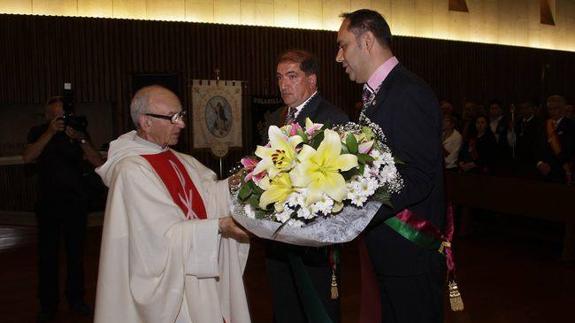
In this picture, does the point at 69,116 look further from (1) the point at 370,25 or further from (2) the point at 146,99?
(1) the point at 370,25

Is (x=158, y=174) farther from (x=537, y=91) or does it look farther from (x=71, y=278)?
(x=537, y=91)

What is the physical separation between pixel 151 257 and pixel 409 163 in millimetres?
1190

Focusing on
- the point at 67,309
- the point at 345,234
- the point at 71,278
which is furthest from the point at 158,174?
the point at 67,309

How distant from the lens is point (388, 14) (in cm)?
1253

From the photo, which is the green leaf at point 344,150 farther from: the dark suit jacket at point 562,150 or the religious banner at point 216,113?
the religious banner at point 216,113

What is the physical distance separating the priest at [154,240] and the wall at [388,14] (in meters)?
7.43

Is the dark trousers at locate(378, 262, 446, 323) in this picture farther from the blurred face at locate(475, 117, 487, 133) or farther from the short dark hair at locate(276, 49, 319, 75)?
the blurred face at locate(475, 117, 487, 133)

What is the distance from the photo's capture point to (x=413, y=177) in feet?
7.16

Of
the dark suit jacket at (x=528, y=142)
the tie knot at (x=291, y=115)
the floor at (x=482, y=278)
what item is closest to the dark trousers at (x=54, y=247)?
the floor at (x=482, y=278)

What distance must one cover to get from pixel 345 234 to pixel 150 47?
28.6 ft

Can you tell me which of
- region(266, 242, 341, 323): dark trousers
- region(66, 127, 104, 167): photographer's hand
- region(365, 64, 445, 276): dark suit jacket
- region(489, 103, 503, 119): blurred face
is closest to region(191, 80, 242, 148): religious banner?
region(489, 103, 503, 119): blurred face

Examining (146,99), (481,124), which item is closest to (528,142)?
(481,124)

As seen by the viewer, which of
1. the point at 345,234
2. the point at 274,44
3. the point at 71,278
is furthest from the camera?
the point at 274,44

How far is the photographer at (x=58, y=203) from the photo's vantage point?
493 cm
